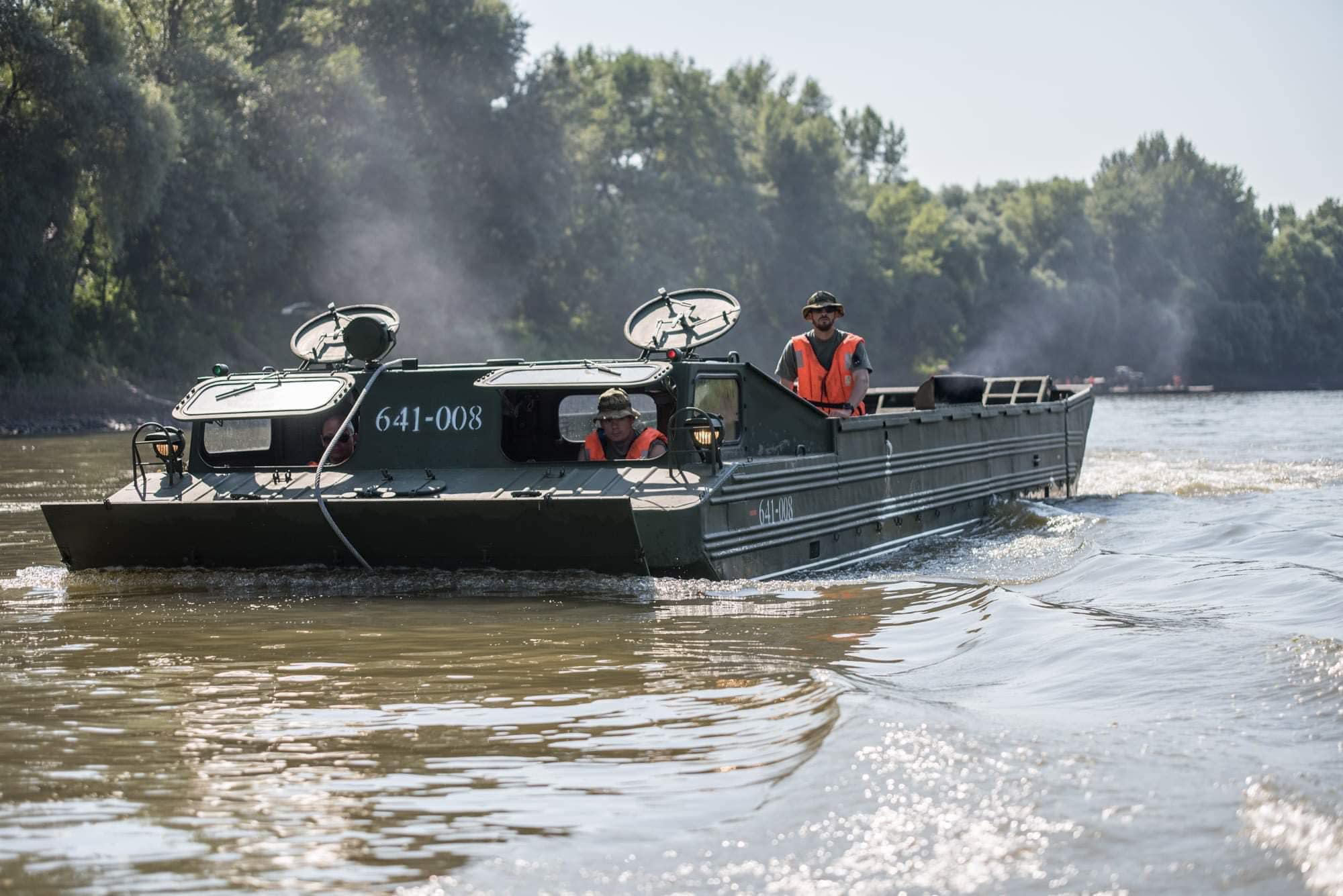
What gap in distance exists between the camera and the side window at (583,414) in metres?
10.8

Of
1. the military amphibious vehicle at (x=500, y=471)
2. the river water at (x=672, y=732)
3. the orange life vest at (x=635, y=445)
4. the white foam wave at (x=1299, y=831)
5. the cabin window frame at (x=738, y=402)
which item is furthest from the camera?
the orange life vest at (x=635, y=445)

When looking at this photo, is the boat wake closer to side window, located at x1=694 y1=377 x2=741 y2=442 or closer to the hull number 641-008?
side window, located at x1=694 y1=377 x2=741 y2=442

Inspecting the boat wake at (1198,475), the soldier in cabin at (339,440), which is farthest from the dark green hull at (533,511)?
the boat wake at (1198,475)

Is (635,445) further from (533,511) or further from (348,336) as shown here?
(348,336)

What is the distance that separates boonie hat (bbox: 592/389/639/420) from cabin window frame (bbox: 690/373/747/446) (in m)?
0.40

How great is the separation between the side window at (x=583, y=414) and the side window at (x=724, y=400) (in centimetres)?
47

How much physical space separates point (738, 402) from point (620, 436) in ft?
2.52

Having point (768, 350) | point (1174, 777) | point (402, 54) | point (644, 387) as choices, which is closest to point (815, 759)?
point (1174, 777)

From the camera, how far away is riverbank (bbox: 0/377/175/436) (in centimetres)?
Result: 3241

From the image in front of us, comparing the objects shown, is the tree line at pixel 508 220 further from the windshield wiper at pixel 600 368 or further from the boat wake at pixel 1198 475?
the windshield wiper at pixel 600 368

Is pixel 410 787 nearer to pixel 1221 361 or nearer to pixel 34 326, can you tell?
pixel 34 326

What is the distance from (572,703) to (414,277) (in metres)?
42.3

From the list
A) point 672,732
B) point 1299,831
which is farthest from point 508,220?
point 1299,831

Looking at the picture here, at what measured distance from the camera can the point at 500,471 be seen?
10211 mm
